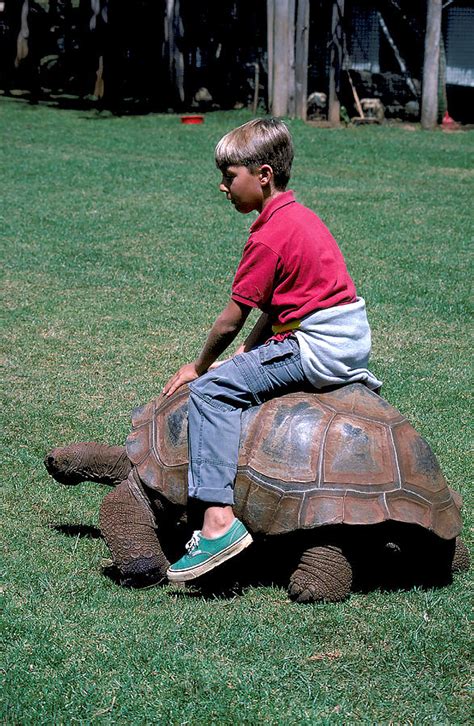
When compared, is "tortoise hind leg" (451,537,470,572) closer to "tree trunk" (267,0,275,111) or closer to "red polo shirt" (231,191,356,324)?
"red polo shirt" (231,191,356,324)

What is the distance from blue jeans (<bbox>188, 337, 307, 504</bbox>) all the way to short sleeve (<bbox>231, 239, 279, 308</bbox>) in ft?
0.78

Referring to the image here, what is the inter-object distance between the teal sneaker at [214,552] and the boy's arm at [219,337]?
70cm

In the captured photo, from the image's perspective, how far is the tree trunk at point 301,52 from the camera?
17.1m

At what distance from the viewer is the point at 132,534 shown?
4.41m

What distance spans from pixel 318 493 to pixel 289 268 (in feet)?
3.04

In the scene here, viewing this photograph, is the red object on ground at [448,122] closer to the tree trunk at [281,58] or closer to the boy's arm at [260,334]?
the tree trunk at [281,58]

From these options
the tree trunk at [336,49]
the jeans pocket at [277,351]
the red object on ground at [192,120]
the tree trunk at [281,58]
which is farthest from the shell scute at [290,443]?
the red object on ground at [192,120]

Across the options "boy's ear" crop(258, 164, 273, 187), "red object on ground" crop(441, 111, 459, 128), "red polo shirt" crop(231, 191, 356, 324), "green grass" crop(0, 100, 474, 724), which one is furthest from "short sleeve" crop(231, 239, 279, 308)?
"red object on ground" crop(441, 111, 459, 128)

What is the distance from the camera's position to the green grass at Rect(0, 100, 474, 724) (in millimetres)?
3566

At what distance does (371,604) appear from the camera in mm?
4188

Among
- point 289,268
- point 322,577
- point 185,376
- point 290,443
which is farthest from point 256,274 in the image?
point 322,577

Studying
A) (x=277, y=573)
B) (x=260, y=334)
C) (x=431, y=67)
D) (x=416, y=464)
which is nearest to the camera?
(x=416, y=464)

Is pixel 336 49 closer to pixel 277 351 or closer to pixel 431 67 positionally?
pixel 431 67

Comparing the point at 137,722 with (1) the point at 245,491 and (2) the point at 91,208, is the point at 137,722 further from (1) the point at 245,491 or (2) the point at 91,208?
(2) the point at 91,208
